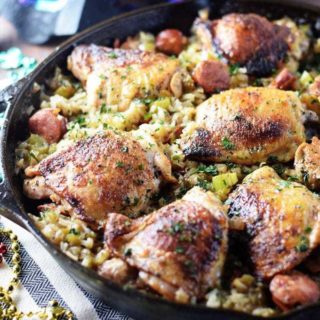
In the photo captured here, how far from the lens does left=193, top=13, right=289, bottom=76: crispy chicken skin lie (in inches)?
157

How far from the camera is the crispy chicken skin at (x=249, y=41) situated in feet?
13.1

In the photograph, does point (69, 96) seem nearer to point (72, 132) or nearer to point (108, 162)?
point (72, 132)

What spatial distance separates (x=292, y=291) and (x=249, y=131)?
1.06 meters

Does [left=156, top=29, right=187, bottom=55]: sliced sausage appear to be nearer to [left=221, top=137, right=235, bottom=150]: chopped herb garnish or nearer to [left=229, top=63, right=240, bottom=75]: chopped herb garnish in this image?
[left=229, top=63, right=240, bottom=75]: chopped herb garnish

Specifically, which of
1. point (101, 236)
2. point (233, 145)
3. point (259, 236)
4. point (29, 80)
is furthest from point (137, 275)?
point (29, 80)

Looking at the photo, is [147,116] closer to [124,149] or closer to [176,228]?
[124,149]

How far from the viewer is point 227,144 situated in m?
3.32

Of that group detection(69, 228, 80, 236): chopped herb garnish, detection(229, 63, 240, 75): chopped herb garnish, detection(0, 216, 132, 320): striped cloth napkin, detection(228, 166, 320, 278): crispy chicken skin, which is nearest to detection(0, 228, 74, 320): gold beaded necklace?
detection(0, 216, 132, 320): striped cloth napkin

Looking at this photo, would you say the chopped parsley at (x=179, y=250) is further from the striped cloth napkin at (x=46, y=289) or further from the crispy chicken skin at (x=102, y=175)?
the striped cloth napkin at (x=46, y=289)

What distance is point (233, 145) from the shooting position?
3322 millimetres

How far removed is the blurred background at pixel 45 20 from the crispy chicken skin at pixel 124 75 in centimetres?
139

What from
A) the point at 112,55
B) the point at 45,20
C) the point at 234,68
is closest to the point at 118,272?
the point at 112,55

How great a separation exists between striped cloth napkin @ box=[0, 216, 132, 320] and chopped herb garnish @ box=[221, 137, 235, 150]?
1136 mm

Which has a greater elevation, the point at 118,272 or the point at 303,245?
the point at 303,245
